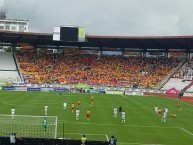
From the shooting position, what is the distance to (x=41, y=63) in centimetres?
10156

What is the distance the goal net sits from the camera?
30.0 metres

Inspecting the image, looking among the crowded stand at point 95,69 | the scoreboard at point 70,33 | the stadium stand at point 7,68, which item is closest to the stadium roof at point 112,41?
the scoreboard at point 70,33

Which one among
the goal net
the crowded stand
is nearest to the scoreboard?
the crowded stand

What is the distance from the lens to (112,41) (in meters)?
96.8

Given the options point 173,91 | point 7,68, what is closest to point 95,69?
point 7,68

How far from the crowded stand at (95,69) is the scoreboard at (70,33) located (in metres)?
10.2

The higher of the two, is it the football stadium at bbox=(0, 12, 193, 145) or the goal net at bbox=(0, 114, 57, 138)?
the football stadium at bbox=(0, 12, 193, 145)

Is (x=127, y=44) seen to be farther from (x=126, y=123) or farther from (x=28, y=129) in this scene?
(x=28, y=129)

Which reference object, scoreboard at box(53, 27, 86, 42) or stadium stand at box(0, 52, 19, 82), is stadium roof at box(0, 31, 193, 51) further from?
stadium stand at box(0, 52, 19, 82)

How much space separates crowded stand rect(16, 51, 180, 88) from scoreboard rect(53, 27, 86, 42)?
10.2 m

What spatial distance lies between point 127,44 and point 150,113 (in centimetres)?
5405

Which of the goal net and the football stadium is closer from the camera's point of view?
the goal net

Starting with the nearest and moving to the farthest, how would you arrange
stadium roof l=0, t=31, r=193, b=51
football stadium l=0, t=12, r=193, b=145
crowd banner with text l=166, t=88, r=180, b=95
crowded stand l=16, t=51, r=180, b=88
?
football stadium l=0, t=12, r=193, b=145, crowd banner with text l=166, t=88, r=180, b=95, stadium roof l=0, t=31, r=193, b=51, crowded stand l=16, t=51, r=180, b=88

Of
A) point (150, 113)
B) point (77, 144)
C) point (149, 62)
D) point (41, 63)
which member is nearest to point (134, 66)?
point (149, 62)
